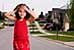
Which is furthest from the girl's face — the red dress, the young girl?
the red dress

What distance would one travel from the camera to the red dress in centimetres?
700

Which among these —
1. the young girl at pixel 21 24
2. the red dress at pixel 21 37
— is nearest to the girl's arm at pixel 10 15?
the young girl at pixel 21 24


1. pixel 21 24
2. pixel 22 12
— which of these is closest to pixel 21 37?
pixel 21 24

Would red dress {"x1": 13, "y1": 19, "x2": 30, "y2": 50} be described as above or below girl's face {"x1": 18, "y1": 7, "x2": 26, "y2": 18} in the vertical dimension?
below

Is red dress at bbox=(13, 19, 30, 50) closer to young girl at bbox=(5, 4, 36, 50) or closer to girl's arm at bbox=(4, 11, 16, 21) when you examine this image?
young girl at bbox=(5, 4, 36, 50)

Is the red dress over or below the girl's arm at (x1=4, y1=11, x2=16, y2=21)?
below

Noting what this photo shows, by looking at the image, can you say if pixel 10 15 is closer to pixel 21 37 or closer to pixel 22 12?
pixel 22 12

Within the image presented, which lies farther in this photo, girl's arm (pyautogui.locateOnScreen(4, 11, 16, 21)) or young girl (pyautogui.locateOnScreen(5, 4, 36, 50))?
girl's arm (pyautogui.locateOnScreen(4, 11, 16, 21))

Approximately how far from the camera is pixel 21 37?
7051 millimetres

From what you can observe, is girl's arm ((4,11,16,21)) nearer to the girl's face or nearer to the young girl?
the young girl

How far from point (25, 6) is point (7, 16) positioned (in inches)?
18.0

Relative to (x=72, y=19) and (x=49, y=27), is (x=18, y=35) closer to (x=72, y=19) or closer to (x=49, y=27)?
(x=72, y=19)

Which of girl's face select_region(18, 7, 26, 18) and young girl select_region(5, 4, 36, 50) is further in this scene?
girl's face select_region(18, 7, 26, 18)

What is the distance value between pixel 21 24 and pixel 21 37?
0.28 metres
